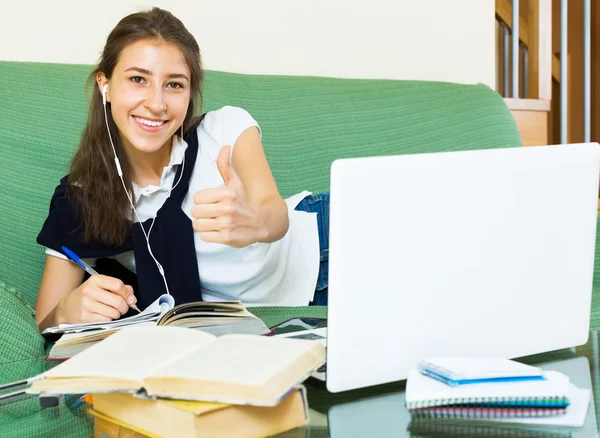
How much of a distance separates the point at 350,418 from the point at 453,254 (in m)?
0.21

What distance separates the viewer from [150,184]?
5.72ft

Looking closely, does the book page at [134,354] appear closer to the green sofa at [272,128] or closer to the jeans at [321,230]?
the green sofa at [272,128]

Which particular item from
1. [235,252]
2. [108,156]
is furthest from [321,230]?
[108,156]

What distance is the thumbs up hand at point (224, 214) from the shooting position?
1175 millimetres

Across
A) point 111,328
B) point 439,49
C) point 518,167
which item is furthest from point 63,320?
point 439,49

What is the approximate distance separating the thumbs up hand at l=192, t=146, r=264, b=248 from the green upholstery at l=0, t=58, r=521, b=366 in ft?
0.74

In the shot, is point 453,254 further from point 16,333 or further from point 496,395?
point 16,333

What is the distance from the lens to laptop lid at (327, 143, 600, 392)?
30.5 inches

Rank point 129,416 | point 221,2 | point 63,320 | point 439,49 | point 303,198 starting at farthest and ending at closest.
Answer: point 439,49, point 221,2, point 303,198, point 63,320, point 129,416

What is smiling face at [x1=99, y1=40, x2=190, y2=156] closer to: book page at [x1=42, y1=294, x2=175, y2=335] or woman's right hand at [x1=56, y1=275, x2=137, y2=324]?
woman's right hand at [x1=56, y1=275, x2=137, y2=324]

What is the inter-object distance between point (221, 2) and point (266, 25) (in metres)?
0.17

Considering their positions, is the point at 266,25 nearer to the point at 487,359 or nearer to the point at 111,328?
the point at 111,328

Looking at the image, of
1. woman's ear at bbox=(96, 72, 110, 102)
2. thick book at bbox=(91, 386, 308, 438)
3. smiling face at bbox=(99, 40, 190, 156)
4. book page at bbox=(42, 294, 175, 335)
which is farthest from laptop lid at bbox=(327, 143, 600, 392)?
woman's ear at bbox=(96, 72, 110, 102)

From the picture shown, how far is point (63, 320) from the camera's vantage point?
4.87 feet
